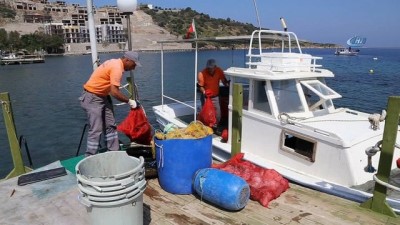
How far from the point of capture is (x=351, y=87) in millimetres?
28594

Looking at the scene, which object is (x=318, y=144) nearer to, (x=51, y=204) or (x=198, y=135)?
(x=198, y=135)

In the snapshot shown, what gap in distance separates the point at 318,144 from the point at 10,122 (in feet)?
17.2

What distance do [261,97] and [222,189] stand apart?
2493mm

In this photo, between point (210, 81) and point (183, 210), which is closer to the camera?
point (183, 210)

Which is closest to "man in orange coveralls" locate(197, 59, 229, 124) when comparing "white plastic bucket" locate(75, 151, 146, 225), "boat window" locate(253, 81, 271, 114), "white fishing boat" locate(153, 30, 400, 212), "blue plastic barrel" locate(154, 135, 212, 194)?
"white fishing boat" locate(153, 30, 400, 212)

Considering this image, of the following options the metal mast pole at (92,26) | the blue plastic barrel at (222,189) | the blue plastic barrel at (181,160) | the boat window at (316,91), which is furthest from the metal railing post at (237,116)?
the metal mast pole at (92,26)

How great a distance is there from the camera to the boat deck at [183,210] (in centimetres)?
398

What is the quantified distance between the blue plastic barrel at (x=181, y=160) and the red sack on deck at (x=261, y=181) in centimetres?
59

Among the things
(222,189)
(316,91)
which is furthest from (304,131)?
(222,189)

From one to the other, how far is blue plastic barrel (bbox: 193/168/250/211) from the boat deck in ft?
0.46

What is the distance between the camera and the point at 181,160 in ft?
14.6

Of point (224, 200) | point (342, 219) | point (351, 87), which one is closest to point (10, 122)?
point (224, 200)

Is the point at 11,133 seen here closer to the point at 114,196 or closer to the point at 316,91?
the point at 114,196

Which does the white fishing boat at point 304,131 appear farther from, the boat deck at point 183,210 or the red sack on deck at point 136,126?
the red sack on deck at point 136,126
